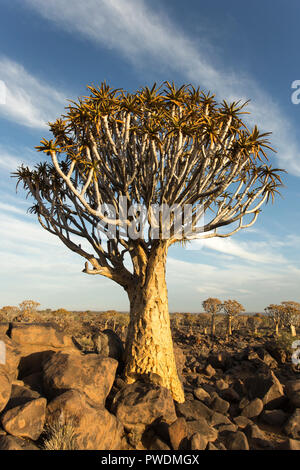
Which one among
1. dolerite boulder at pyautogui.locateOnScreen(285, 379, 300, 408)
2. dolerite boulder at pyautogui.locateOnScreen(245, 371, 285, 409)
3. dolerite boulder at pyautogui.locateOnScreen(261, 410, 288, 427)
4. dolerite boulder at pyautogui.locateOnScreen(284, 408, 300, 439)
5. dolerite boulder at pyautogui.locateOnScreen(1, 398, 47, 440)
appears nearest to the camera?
dolerite boulder at pyautogui.locateOnScreen(1, 398, 47, 440)

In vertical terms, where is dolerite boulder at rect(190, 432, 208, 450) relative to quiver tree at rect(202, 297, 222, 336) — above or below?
below

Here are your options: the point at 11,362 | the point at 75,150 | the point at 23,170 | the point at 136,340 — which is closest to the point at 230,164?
the point at 75,150

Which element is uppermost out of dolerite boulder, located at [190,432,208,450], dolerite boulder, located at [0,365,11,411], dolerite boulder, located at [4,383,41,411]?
dolerite boulder, located at [0,365,11,411]

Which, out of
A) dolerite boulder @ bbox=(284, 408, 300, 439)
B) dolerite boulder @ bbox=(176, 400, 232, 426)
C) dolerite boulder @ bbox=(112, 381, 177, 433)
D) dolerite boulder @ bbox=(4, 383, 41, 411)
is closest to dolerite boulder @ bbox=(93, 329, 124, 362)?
dolerite boulder @ bbox=(112, 381, 177, 433)

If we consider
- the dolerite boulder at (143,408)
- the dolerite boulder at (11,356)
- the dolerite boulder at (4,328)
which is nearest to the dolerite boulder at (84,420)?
the dolerite boulder at (143,408)

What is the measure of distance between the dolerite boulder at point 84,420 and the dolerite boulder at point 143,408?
1.59ft

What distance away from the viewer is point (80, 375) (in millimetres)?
5820

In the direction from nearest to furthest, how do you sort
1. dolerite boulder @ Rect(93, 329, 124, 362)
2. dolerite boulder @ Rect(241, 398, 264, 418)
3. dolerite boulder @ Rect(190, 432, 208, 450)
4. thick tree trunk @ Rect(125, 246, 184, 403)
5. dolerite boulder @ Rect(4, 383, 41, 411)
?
dolerite boulder @ Rect(190, 432, 208, 450) → dolerite boulder @ Rect(4, 383, 41, 411) → thick tree trunk @ Rect(125, 246, 184, 403) → dolerite boulder @ Rect(241, 398, 264, 418) → dolerite boulder @ Rect(93, 329, 124, 362)

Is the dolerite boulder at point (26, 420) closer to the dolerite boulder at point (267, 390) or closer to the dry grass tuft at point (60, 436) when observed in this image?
the dry grass tuft at point (60, 436)

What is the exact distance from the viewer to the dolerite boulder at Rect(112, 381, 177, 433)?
5.59 metres

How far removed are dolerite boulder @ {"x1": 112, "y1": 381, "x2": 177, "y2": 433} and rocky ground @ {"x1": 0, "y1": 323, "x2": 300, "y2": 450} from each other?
2 centimetres

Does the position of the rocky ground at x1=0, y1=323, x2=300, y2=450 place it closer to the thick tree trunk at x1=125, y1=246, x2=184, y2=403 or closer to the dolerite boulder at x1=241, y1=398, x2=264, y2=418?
the dolerite boulder at x1=241, y1=398, x2=264, y2=418

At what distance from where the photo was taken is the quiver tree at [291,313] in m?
20.9

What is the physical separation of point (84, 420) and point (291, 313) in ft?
65.4
